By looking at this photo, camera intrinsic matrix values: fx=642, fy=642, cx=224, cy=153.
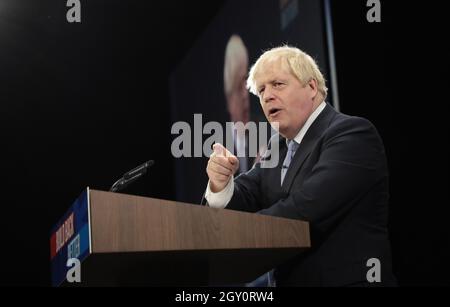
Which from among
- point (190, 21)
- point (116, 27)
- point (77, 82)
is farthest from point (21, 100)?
point (190, 21)

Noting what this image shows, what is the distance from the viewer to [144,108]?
16.1ft

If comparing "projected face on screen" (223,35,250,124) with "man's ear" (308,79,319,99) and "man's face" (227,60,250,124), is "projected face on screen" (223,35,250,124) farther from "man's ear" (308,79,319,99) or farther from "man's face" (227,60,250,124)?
"man's ear" (308,79,319,99)

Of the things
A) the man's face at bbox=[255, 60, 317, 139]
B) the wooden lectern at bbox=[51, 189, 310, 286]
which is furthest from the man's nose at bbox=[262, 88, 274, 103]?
the wooden lectern at bbox=[51, 189, 310, 286]

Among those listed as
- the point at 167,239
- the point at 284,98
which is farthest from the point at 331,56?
the point at 167,239

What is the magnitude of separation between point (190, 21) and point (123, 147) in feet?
3.46

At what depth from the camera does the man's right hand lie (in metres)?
1.70

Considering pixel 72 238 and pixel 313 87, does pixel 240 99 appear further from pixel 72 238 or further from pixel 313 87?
pixel 72 238

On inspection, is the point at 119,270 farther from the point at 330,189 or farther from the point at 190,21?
the point at 190,21

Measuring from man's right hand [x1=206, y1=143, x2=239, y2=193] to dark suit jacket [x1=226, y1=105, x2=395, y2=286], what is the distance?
110mm

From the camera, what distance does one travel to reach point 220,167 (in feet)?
5.83

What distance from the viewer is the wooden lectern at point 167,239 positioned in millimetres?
1329

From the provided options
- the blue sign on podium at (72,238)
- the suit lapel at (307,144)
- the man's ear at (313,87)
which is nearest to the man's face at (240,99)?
the man's ear at (313,87)

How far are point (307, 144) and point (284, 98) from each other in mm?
182

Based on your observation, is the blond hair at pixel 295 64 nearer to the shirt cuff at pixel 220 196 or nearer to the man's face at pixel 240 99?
the shirt cuff at pixel 220 196
